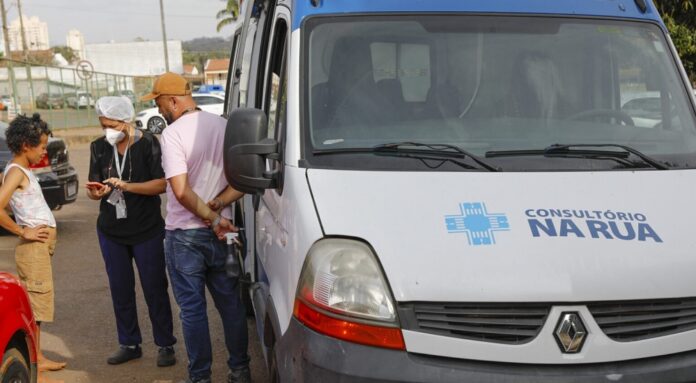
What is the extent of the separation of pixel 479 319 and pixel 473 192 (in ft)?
1.74

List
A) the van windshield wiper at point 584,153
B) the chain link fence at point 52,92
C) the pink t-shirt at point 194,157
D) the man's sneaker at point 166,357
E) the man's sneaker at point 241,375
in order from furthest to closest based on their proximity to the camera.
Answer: the chain link fence at point 52,92 → the man's sneaker at point 166,357 → the man's sneaker at point 241,375 → the pink t-shirt at point 194,157 → the van windshield wiper at point 584,153

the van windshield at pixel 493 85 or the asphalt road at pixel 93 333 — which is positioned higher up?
the van windshield at pixel 493 85

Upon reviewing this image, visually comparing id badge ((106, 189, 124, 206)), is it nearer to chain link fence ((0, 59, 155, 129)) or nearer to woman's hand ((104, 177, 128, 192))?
woman's hand ((104, 177, 128, 192))

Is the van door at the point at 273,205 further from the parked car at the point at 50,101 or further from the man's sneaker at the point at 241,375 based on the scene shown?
the parked car at the point at 50,101

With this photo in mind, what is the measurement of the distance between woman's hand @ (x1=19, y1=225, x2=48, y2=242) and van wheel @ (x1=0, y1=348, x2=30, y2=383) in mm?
1205

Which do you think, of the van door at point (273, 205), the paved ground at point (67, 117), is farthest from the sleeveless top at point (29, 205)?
the paved ground at point (67, 117)

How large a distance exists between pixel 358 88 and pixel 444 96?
39cm

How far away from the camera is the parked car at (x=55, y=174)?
33.0ft

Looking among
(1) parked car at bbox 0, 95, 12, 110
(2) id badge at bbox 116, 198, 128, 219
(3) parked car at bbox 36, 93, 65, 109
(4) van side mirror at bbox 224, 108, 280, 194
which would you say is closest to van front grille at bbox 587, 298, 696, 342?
(4) van side mirror at bbox 224, 108, 280, 194

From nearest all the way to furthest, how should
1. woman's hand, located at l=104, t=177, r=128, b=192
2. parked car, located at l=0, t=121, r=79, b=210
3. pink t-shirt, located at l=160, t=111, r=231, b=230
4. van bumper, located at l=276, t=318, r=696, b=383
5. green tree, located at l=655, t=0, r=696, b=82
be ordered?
van bumper, located at l=276, t=318, r=696, b=383, pink t-shirt, located at l=160, t=111, r=231, b=230, woman's hand, located at l=104, t=177, r=128, b=192, parked car, located at l=0, t=121, r=79, b=210, green tree, located at l=655, t=0, r=696, b=82

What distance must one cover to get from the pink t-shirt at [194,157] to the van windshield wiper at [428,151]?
144 centimetres

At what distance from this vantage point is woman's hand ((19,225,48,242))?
520 centimetres

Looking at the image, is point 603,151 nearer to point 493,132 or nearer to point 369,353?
point 493,132

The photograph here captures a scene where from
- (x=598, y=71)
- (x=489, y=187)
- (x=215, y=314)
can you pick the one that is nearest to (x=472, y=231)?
(x=489, y=187)
